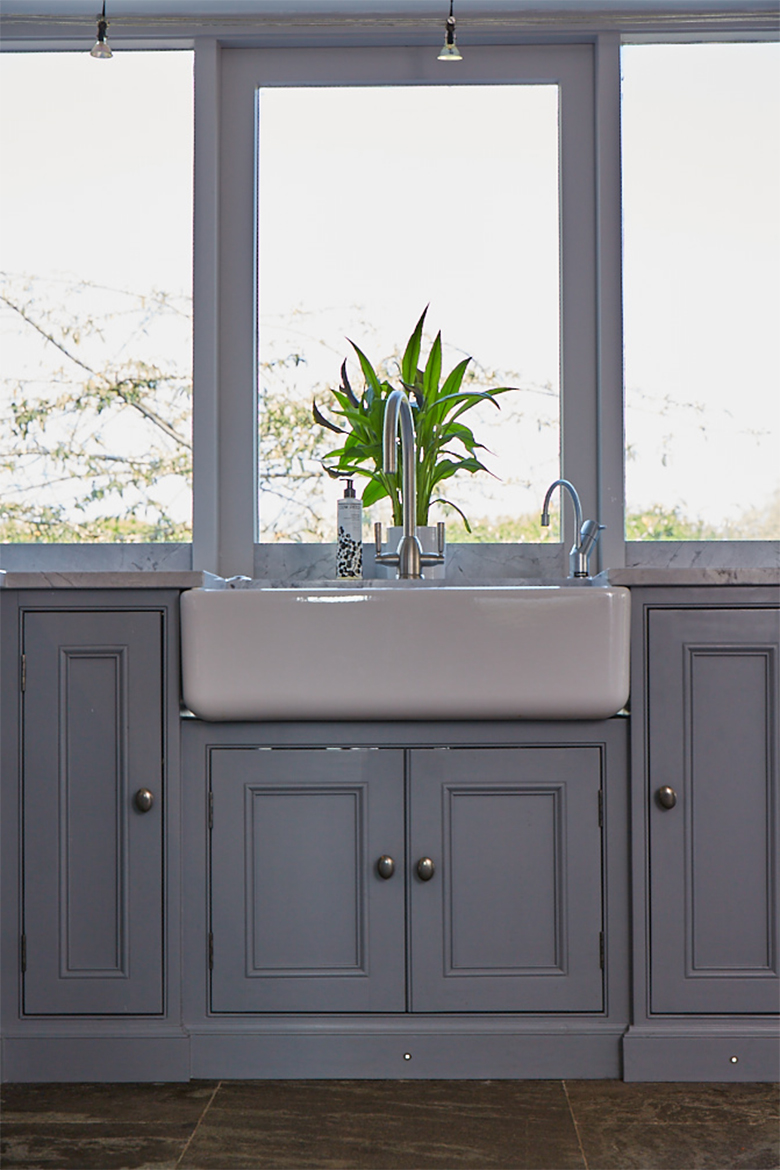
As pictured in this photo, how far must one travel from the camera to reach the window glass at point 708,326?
2.13m

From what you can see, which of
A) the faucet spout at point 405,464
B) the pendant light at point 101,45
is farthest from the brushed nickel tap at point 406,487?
the pendant light at point 101,45

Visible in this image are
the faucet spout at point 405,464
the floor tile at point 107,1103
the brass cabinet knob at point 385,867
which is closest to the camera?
the floor tile at point 107,1103

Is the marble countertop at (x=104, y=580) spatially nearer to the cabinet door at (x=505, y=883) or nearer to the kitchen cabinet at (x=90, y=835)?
the kitchen cabinet at (x=90, y=835)

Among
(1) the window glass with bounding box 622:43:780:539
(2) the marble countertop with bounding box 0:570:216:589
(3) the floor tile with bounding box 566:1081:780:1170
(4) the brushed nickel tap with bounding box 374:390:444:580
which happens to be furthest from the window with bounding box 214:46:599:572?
(3) the floor tile with bounding box 566:1081:780:1170

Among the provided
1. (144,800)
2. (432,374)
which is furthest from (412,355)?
(144,800)

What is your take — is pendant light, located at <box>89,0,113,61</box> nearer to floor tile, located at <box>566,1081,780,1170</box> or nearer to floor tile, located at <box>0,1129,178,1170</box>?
floor tile, located at <box>0,1129,178,1170</box>

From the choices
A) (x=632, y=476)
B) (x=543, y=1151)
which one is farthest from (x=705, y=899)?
(x=632, y=476)

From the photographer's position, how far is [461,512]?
213cm

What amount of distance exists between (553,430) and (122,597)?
995 mm

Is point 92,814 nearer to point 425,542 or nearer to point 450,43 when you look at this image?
point 425,542

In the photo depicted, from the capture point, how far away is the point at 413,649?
1.54 meters

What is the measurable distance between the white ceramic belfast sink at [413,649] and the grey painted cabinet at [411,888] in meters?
0.13

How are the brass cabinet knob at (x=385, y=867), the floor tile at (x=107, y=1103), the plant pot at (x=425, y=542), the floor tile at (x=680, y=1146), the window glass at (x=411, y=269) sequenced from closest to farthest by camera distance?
the floor tile at (x=680, y=1146) → the floor tile at (x=107, y=1103) → the brass cabinet knob at (x=385, y=867) → the plant pot at (x=425, y=542) → the window glass at (x=411, y=269)

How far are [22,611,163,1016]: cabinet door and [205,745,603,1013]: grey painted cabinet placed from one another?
122 millimetres
